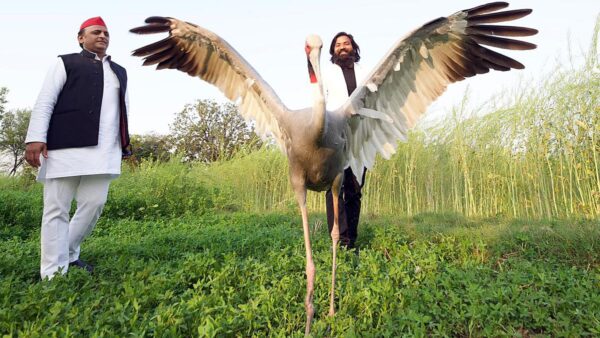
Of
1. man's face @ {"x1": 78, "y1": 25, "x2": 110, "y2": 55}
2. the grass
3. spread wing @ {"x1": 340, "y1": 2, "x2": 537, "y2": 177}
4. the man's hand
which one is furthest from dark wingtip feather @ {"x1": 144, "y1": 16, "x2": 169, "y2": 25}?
the grass

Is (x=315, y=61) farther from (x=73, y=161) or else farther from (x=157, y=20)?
(x=73, y=161)

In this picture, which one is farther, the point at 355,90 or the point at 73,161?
the point at 73,161

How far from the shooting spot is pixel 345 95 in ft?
14.1

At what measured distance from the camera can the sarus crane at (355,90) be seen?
3170mm

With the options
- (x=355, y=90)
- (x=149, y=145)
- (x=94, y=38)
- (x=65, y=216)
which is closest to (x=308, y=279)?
(x=355, y=90)

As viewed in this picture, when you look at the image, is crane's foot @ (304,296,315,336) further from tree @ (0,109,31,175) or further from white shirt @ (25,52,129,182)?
tree @ (0,109,31,175)

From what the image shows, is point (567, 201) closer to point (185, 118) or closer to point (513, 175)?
point (513, 175)

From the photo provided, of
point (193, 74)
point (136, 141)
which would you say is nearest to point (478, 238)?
point (193, 74)

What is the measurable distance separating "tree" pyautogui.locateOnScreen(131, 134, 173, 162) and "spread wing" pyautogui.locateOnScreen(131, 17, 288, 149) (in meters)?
19.3

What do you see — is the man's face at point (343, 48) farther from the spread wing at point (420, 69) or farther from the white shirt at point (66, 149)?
the white shirt at point (66, 149)

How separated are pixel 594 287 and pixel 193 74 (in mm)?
3745

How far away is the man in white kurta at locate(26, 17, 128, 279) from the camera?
354 cm

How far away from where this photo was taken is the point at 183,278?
3.47m

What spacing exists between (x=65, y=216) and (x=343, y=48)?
10.3 ft
